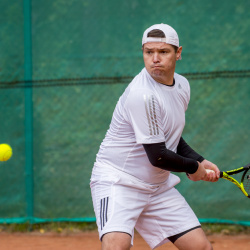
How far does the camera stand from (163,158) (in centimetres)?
311

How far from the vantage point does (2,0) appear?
5633 millimetres

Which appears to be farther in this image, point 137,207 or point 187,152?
point 187,152

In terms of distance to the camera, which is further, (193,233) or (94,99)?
(94,99)

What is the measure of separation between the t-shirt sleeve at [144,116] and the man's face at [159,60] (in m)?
0.20

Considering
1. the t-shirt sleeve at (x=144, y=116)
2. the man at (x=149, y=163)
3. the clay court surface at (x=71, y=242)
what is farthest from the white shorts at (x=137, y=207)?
the clay court surface at (x=71, y=242)

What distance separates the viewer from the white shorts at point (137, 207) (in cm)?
321

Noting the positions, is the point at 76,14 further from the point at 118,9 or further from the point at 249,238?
the point at 249,238

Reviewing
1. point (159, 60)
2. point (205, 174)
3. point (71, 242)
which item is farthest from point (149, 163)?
point (71, 242)

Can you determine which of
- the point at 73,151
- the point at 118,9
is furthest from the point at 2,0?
the point at 73,151

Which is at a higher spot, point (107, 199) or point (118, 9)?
point (118, 9)

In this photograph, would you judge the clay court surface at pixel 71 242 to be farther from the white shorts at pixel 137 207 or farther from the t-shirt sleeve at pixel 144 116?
the t-shirt sleeve at pixel 144 116

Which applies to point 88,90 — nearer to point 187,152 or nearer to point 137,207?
point 187,152

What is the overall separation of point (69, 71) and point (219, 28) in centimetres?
156

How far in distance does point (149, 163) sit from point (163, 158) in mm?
248
